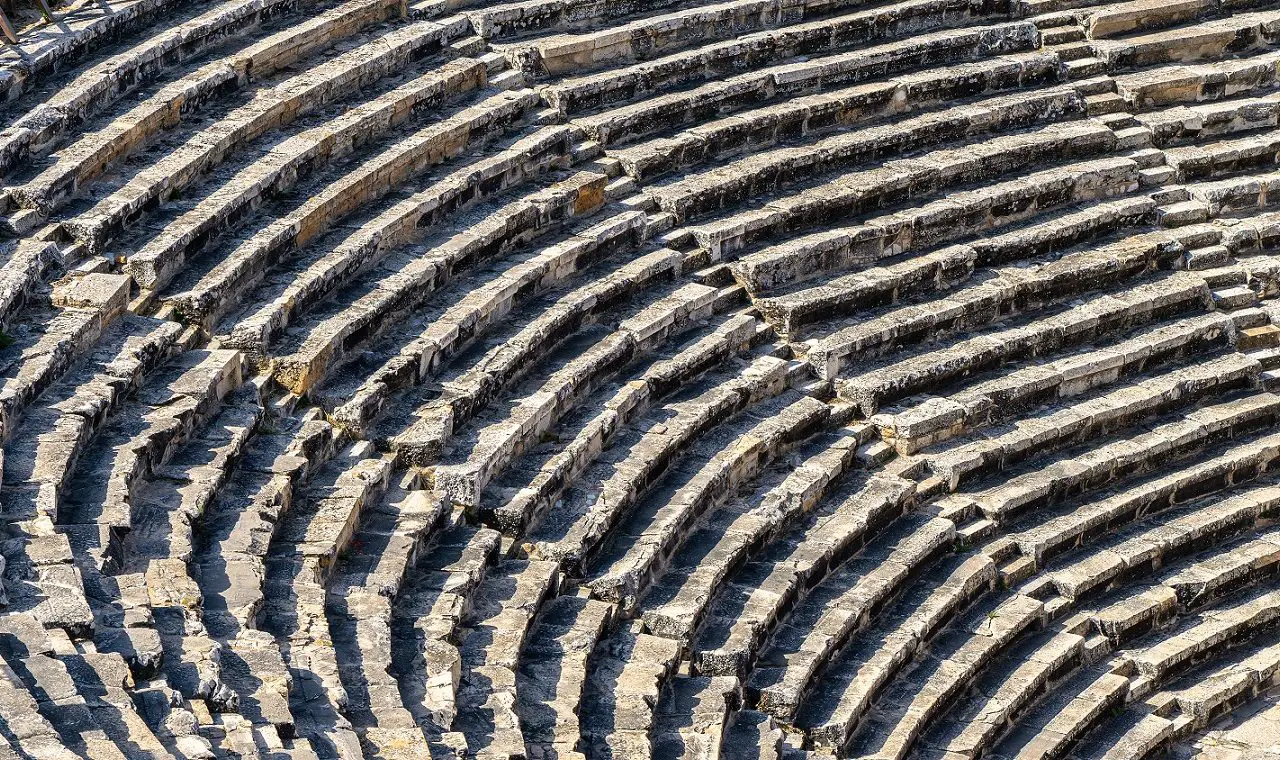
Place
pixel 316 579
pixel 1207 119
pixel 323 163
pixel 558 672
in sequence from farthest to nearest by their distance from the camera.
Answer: pixel 1207 119 → pixel 323 163 → pixel 558 672 → pixel 316 579

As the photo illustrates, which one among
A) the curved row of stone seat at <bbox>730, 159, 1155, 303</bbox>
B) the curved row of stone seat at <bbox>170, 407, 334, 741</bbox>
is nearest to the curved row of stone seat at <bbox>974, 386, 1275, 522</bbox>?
the curved row of stone seat at <bbox>730, 159, 1155, 303</bbox>

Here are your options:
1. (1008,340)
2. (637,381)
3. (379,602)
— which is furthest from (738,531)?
(1008,340)

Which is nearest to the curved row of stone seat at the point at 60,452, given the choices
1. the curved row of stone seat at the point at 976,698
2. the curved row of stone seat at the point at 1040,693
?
the curved row of stone seat at the point at 976,698

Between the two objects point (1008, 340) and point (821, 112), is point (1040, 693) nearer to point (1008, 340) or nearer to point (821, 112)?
point (1008, 340)

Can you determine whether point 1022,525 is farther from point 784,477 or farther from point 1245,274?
point 1245,274

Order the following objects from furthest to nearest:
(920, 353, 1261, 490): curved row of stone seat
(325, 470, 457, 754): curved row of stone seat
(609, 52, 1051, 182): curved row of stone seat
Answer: (609, 52, 1051, 182): curved row of stone seat → (920, 353, 1261, 490): curved row of stone seat → (325, 470, 457, 754): curved row of stone seat

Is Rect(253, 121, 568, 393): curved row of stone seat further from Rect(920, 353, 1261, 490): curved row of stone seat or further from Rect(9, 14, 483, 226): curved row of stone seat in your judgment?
Rect(920, 353, 1261, 490): curved row of stone seat

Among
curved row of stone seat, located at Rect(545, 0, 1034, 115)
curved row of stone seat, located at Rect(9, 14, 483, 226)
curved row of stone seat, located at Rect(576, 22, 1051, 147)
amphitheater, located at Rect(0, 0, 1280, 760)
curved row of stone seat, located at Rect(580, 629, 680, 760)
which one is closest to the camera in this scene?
amphitheater, located at Rect(0, 0, 1280, 760)
